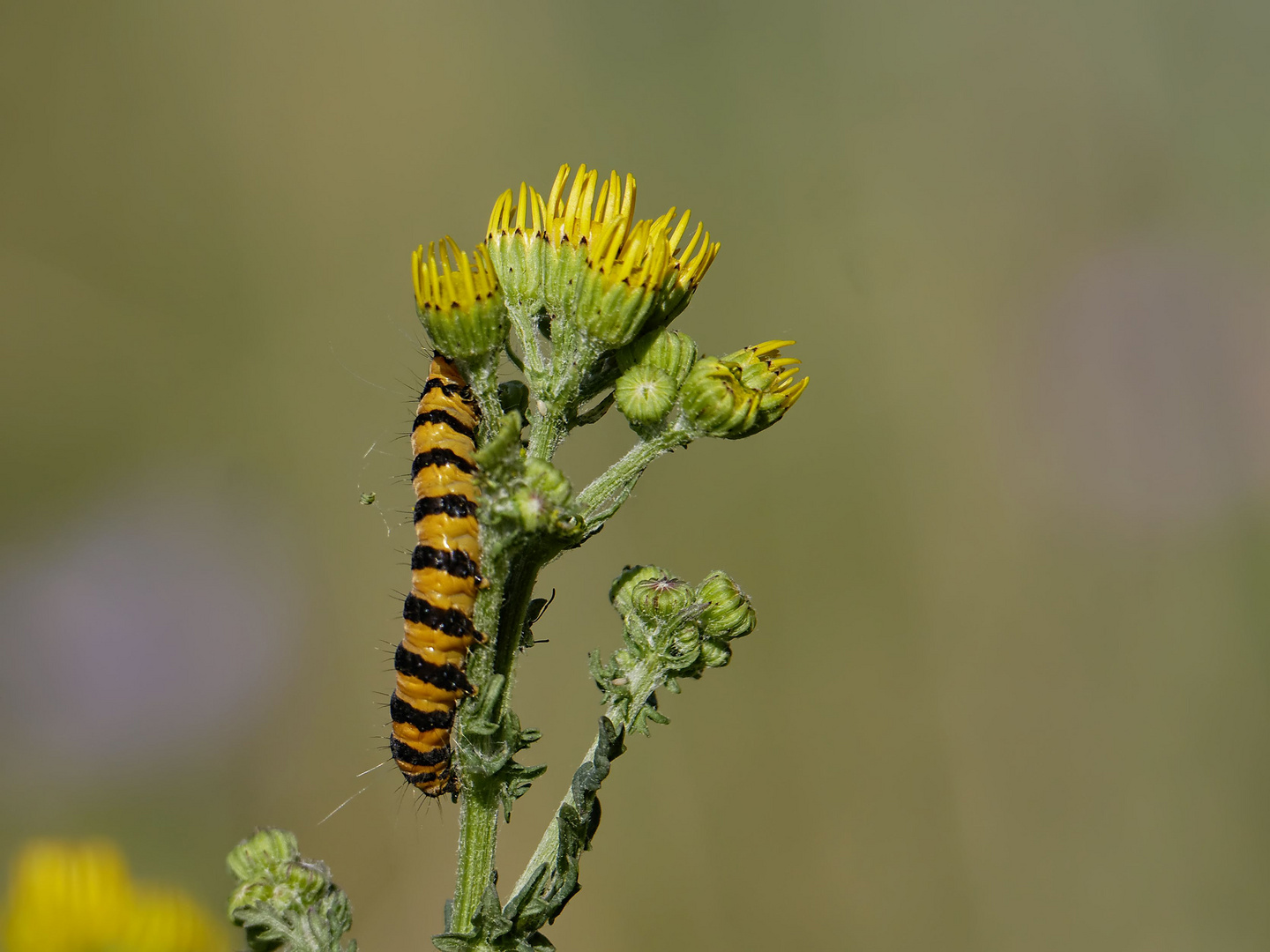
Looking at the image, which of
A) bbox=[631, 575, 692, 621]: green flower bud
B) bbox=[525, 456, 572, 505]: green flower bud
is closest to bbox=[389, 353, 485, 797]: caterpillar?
bbox=[525, 456, 572, 505]: green flower bud

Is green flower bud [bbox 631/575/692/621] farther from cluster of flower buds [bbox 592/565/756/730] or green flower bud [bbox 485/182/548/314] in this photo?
green flower bud [bbox 485/182/548/314]

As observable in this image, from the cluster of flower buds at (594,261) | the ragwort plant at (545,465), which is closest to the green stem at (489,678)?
the ragwort plant at (545,465)

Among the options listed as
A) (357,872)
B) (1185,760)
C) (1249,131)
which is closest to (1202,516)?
(1185,760)

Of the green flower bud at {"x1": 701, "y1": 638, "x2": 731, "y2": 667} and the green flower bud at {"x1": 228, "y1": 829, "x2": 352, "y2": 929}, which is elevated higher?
the green flower bud at {"x1": 701, "y1": 638, "x2": 731, "y2": 667}

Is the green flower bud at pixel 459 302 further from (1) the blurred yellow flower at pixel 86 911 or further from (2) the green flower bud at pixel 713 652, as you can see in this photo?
(1) the blurred yellow flower at pixel 86 911

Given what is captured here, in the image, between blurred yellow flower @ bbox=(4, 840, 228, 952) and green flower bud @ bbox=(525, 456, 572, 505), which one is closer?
blurred yellow flower @ bbox=(4, 840, 228, 952)

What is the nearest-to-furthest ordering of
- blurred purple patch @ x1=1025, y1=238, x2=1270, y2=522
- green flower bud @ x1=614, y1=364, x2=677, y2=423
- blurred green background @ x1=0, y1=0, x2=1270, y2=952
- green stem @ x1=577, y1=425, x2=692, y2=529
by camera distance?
green stem @ x1=577, y1=425, x2=692, y2=529, green flower bud @ x1=614, y1=364, x2=677, y2=423, blurred green background @ x1=0, y1=0, x2=1270, y2=952, blurred purple patch @ x1=1025, y1=238, x2=1270, y2=522

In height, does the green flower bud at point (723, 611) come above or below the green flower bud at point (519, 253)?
below

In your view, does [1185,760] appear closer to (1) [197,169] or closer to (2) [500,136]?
(2) [500,136]
